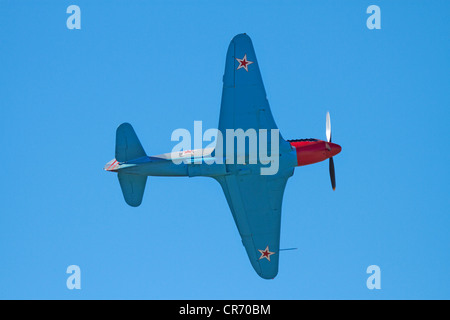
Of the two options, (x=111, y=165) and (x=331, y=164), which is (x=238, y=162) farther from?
(x=111, y=165)

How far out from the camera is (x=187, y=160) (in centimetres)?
2897

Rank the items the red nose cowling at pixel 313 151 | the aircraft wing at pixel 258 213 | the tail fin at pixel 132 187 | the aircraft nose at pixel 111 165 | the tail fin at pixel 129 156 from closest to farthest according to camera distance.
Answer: the tail fin at pixel 129 156
the aircraft nose at pixel 111 165
the tail fin at pixel 132 187
the red nose cowling at pixel 313 151
the aircraft wing at pixel 258 213

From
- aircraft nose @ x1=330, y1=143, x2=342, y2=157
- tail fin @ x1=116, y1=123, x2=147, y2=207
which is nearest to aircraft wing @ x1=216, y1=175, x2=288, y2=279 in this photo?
aircraft nose @ x1=330, y1=143, x2=342, y2=157

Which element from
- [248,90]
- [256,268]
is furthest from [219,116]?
[256,268]

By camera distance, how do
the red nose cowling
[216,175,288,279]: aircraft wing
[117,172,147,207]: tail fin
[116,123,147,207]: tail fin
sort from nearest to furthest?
[116,123,147,207]: tail fin, [117,172,147,207]: tail fin, the red nose cowling, [216,175,288,279]: aircraft wing

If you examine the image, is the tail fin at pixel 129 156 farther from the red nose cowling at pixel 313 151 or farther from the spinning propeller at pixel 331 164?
the spinning propeller at pixel 331 164

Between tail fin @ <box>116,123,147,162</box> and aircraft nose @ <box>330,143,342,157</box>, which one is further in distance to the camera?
aircraft nose @ <box>330,143,342,157</box>

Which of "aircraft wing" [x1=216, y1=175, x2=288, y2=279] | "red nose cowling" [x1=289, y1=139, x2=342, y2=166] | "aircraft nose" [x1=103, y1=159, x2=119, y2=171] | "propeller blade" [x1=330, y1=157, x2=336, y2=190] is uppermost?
"red nose cowling" [x1=289, y1=139, x2=342, y2=166]

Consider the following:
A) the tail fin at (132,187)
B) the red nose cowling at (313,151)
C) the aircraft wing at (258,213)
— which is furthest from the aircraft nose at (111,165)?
the red nose cowling at (313,151)

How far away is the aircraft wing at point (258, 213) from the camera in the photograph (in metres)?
30.1

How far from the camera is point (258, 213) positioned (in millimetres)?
30984

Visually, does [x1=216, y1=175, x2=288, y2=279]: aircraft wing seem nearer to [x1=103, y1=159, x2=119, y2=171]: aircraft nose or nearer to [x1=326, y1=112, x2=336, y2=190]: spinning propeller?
[x1=326, y1=112, x2=336, y2=190]: spinning propeller

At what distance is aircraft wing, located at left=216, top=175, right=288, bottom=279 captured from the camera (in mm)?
30109
